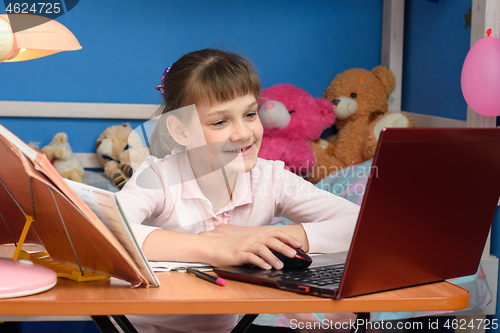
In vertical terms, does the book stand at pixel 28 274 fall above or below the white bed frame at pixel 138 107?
below

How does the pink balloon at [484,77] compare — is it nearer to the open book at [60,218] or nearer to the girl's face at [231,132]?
the girl's face at [231,132]

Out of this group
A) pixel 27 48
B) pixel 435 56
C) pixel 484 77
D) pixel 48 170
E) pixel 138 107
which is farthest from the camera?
pixel 138 107

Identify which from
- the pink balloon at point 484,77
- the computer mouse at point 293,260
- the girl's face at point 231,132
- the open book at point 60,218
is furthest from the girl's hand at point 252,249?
the pink balloon at point 484,77

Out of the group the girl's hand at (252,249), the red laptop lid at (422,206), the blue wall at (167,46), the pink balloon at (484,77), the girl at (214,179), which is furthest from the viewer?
the blue wall at (167,46)

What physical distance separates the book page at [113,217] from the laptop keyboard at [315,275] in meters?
0.16

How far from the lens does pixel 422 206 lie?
0.50 meters

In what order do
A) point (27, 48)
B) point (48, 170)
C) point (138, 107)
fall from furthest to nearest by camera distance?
point (138, 107), point (27, 48), point (48, 170)

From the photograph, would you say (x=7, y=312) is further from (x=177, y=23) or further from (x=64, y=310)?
(x=177, y=23)

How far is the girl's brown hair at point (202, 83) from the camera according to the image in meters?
0.95

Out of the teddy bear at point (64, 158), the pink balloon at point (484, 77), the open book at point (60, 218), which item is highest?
the pink balloon at point (484, 77)

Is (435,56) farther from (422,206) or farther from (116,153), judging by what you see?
(422,206)

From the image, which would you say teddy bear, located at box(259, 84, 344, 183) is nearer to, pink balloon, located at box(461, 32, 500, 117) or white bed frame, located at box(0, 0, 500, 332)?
white bed frame, located at box(0, 0, 500, 332)

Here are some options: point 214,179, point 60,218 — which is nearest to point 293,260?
point 60,218

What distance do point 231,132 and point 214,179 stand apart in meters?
0.14
